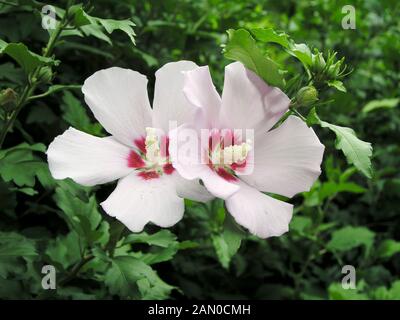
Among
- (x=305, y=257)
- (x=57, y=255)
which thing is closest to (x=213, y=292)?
(x=305, y=257)

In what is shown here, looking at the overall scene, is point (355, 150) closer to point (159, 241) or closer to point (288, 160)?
point (288, 160)

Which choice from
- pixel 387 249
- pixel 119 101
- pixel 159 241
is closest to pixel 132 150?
pixel 119 101

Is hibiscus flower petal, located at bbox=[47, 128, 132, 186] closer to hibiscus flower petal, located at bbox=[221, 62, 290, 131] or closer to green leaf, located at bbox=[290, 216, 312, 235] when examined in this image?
hibiscus flower petal, located at bbox=[221, 62, 290, 131]

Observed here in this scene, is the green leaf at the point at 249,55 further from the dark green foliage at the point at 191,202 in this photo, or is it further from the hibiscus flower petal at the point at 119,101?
the hibiscus flower petal at the point at 119,101

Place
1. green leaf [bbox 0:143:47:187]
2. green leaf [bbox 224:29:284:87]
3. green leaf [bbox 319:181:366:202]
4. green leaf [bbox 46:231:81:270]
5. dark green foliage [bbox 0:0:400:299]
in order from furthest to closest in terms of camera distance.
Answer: green leaf [bbox 319:181:366:202]
green leaf [bbox 46:231:81:270]
green leaf [bbox 0:143:47:187]
dark green foliage [bbox 0:0:400:299]
green leaf [bbox 224:29:284:87]

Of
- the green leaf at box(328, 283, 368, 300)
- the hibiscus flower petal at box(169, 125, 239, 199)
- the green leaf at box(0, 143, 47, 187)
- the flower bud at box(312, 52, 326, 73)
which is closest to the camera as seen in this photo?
the hibiscus flower petal at box(169, 125, 239, 199)

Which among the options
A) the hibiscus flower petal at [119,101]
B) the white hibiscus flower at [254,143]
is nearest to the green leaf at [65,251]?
the hibiscus flower petal at [119,101]

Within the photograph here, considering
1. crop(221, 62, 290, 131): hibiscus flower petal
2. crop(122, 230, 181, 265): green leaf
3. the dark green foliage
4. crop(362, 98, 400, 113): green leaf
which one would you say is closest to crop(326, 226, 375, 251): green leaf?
the dark green foliage
